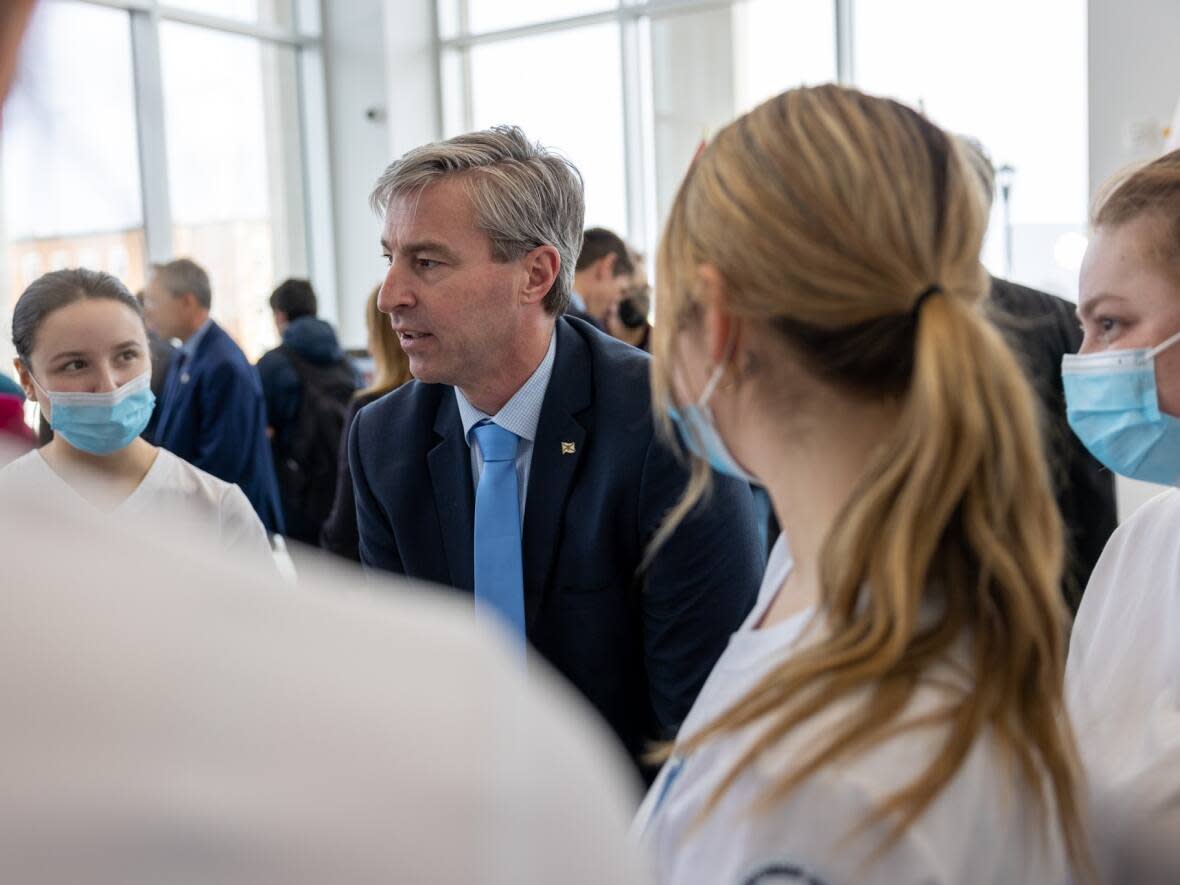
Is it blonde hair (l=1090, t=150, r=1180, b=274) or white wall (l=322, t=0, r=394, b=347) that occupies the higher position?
white wall (l=322, t=0, r=394, b=347)

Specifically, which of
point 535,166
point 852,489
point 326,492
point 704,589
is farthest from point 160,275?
point 852,489

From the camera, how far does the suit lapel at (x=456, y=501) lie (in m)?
2.09

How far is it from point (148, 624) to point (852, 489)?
661mm

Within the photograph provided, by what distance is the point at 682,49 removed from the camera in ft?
29.9

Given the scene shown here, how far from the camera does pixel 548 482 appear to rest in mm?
2035

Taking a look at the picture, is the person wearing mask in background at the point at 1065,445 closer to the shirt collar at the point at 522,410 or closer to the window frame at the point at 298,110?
the shirt collar at the point at 522,410

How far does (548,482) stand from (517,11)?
8.46m

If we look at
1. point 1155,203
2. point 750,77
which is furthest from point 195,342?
point 750,77

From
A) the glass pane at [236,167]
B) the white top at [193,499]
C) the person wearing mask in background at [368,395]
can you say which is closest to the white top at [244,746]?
the white top at [193,499]

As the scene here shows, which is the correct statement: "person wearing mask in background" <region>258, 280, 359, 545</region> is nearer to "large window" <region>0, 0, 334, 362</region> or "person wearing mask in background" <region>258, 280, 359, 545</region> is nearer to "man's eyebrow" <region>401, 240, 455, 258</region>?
"large window" <region>0, 0, 334, 362</region>

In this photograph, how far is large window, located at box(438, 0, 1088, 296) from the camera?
754cm

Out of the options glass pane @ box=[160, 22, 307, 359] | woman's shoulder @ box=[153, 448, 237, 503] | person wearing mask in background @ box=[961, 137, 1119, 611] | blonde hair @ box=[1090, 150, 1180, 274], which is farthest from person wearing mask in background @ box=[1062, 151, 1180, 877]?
glass pane @ box=[160, 22, 307, 359]

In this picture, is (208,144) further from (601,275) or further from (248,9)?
(601,275)

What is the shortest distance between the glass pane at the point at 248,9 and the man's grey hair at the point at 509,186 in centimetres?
765
